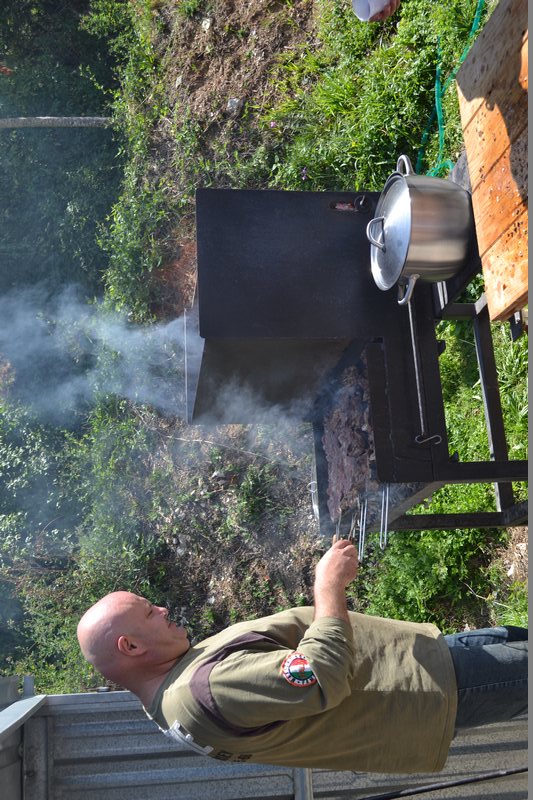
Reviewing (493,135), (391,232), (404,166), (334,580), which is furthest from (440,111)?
(334,580)

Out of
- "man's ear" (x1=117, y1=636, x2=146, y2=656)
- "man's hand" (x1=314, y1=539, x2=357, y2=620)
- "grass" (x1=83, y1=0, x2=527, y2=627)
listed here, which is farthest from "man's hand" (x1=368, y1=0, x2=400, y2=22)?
"man's ear" (x1=117, y1=636, x2=146, y2=656)

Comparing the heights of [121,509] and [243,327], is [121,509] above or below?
below

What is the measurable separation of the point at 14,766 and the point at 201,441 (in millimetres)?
3565

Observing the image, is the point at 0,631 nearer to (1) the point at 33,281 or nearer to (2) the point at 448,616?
(1) the point at 33,281

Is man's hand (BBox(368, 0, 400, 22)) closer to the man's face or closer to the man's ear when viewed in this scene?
the man's face

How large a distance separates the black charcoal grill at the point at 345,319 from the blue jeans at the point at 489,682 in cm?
72

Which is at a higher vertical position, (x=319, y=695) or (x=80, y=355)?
(x=80, y=355)

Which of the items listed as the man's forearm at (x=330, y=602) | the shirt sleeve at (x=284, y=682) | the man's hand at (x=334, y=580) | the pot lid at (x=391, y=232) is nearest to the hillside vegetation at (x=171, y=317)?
the pot lid at (x=391, y=232)

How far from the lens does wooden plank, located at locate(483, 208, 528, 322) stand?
2180 millimetres

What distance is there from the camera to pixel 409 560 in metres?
4.94

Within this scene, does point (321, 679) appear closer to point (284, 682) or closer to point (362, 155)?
point (284, 682)

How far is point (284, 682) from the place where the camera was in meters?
1.93

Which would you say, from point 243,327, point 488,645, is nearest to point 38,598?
point 243,327

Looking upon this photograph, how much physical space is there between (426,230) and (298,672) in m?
1.65
